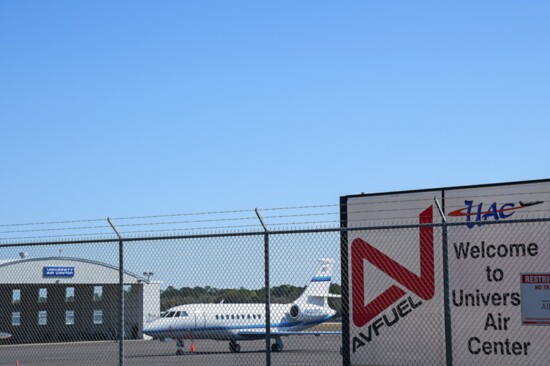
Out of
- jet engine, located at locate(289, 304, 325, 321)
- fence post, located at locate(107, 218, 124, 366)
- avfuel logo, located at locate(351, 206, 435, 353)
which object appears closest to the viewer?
fence post, located at locate(107, 218, 124, 366)

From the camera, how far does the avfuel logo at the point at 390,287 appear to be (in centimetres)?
1383

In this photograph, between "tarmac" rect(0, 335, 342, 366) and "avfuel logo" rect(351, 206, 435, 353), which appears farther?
"tarmac" rect(0, 335, 342, 366)

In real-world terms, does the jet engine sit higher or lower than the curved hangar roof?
lower

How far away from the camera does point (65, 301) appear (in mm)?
29656

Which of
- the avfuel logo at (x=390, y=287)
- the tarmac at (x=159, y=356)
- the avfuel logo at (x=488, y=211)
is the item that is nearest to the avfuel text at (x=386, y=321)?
the avfuel logo at (x=390, y=287)

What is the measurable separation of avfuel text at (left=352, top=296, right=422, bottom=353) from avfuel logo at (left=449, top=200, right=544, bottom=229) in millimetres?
1454

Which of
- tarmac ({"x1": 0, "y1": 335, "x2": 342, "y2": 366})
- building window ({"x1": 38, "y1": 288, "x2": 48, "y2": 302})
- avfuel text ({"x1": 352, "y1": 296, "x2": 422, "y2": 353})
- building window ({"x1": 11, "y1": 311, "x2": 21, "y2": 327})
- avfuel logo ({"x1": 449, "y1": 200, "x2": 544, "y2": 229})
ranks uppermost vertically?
avfuel logo ({"x1": 449, "y1": 200, "x2": 544, "y2": 229})

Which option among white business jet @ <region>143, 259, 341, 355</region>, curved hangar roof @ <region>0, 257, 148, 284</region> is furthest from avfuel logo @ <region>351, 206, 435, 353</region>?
curved hangar roof @ <region>0, 257, 148, 284</region>

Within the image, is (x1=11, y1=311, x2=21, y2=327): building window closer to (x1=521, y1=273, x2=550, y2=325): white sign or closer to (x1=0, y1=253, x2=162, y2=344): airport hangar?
(x1=0, y1=253, x2=162, y2=344): airport hangar

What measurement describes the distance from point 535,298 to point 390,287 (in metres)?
3.00

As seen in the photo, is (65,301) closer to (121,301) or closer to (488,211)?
(121,301)

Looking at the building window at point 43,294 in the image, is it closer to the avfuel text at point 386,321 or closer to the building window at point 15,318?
the building window at point 15,318

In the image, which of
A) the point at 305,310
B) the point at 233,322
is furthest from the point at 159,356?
the point at 305,310

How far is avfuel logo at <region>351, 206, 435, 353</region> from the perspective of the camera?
13.8 m
